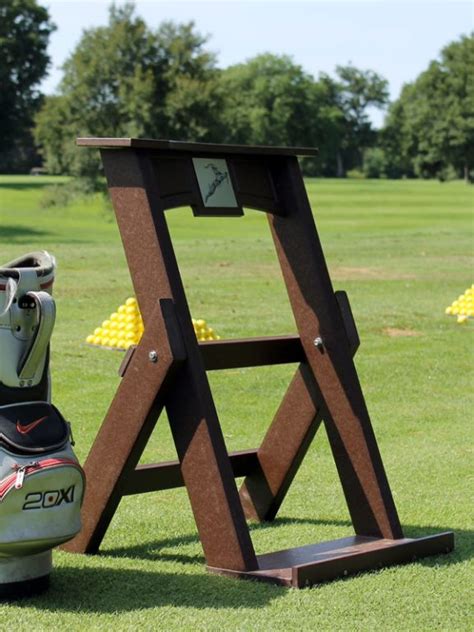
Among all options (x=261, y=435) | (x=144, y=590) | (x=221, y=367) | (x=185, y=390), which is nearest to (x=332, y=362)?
(x=221, y=367)

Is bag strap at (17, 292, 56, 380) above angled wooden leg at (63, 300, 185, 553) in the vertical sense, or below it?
above

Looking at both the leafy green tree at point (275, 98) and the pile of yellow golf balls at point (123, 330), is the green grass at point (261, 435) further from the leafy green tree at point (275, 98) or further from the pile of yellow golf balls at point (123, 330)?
the leafy green tree at point (275, 98)

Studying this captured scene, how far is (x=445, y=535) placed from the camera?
21.7 feet

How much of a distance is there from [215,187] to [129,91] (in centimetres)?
5600

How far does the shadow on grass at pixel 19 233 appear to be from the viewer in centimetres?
3506

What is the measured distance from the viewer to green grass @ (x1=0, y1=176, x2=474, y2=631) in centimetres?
550

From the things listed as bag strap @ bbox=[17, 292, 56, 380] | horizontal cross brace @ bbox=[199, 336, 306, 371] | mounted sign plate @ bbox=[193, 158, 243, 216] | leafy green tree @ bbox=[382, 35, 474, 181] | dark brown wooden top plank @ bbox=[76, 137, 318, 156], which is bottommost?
leafy green tree @ bbox=[382, 35, 474, 181]

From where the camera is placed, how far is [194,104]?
58250 millimetres

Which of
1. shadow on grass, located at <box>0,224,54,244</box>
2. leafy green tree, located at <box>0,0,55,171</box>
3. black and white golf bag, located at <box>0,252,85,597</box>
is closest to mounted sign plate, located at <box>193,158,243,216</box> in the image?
black and white golf bag, located at <box>0,252,85,597</box>

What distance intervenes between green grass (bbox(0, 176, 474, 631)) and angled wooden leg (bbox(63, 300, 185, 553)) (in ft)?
0.76

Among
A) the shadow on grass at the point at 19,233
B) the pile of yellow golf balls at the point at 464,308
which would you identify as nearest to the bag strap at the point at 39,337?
the pile of yellow golf balls at the point at 464,308

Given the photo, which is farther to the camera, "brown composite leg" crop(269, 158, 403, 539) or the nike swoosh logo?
"brown composite leg" crop(269, 158, 403, 539)

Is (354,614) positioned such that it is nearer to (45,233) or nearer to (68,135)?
(45,233)

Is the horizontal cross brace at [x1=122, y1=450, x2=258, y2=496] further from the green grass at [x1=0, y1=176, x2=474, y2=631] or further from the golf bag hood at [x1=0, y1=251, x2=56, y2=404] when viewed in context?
the golf bag hood at [x1=0, y1=251, x2=56, y2=404]
